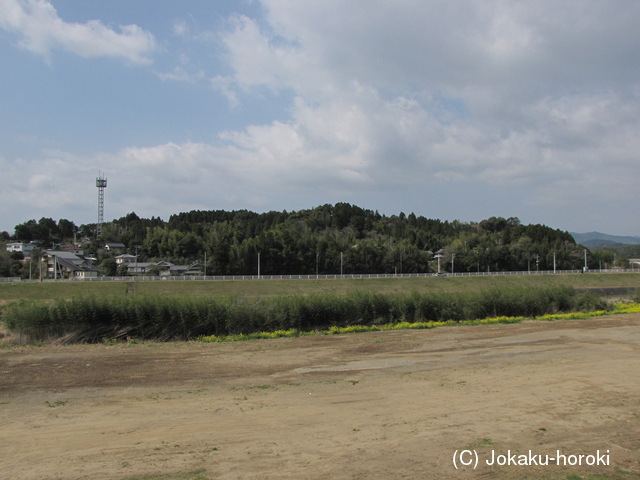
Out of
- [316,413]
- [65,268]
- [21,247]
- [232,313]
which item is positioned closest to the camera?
[316,413]

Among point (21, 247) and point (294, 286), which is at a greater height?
point (21, 247)

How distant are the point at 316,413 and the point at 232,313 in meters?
13.3

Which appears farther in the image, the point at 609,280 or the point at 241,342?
the point at 609,280

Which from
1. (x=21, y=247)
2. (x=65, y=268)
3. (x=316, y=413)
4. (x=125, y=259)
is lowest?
(x=316, y=413)

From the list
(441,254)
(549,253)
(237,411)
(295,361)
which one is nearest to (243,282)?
(295,361)

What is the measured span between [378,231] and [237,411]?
13017 cm

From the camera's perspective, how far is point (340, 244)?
93750 mm

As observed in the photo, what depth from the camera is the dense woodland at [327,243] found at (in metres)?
84.9

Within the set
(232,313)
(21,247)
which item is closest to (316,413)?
(232,313)

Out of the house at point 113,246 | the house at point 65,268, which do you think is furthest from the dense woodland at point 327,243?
the house at point 65,268

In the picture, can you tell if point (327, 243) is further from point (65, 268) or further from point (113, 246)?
point (113, 246)

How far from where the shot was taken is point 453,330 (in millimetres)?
23375

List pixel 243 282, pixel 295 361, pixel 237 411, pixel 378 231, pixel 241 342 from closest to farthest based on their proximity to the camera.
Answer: pixel 237 411, pixel 295 361, pixel 241 342, pixel 243 282, pixel 378 231

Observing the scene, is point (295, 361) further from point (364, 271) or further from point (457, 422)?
point (364, 271)
